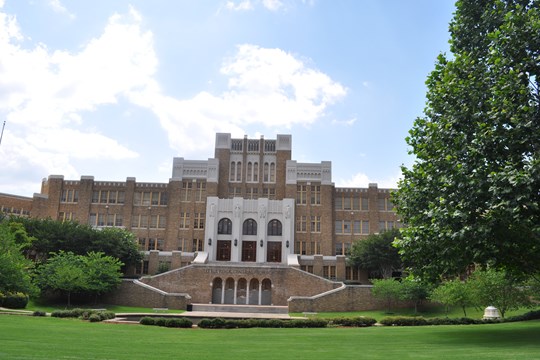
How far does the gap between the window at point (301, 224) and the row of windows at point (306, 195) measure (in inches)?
82.3

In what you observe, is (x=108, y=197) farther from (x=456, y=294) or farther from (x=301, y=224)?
(x=456, y=294)

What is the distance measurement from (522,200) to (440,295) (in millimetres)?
26804

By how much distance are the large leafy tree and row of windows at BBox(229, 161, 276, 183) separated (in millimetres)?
50800

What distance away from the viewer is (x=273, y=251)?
213 ft

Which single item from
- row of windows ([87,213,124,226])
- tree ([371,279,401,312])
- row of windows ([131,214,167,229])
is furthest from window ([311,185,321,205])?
row of windows ([87,213,124,226])

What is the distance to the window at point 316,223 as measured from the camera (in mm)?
66938

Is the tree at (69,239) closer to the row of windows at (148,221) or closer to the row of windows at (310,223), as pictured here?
the row of windows at (148,221)

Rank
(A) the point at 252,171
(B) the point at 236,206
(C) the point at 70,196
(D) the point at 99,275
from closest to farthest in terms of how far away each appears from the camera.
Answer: (D) the point at 99,275, (B) the point at 236,206, (C) the point at 70,196, (A) the point at 252,171

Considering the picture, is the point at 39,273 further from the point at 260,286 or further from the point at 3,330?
the point at 3,330

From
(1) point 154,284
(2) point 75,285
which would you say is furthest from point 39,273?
(1) point 154,284

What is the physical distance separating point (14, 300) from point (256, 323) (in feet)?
64.0

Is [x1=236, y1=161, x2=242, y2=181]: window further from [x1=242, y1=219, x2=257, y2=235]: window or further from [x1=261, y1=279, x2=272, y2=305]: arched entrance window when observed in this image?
[x1=261, y1=279, x2=272, y2=305]: arched entrance window

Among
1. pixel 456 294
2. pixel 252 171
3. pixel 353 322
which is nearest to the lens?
pixel 353 322

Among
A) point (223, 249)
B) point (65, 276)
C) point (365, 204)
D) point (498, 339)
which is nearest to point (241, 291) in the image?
point (223, 249)
